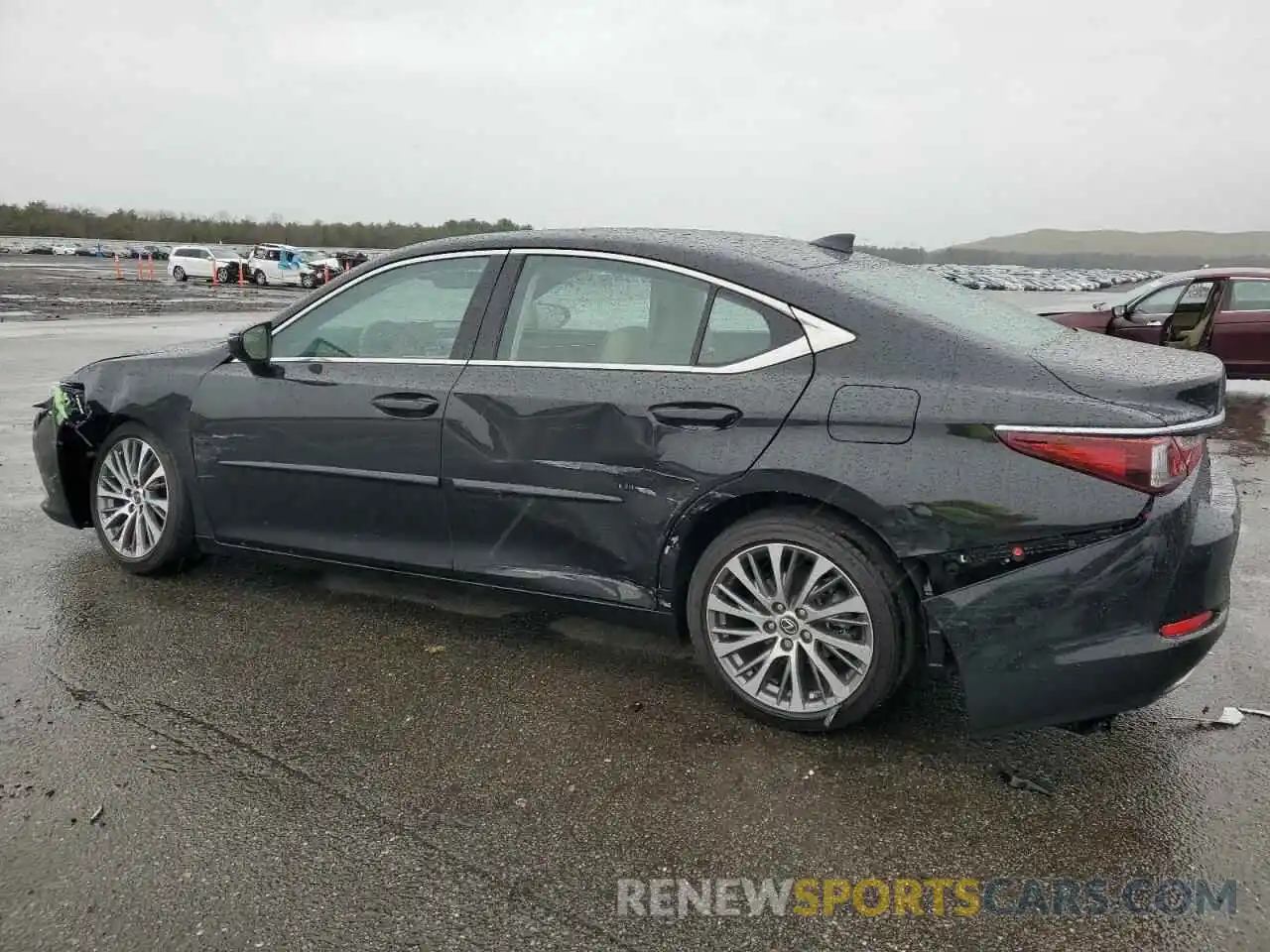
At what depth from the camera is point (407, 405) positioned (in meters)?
3.62

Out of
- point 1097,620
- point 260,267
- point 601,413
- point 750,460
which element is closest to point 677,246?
point 601,413

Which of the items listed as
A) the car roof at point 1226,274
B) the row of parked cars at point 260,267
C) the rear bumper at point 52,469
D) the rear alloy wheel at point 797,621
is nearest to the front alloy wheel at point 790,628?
the rear alloy wheel at point 797,621

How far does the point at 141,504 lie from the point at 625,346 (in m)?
2.52

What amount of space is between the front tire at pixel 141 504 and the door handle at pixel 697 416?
235cm

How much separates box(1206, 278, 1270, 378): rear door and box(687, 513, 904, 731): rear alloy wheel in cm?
984

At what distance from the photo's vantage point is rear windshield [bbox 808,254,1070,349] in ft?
9.99

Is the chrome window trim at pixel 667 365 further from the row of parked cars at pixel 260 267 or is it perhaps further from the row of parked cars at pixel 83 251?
the row of parked cars at pixel 83 251

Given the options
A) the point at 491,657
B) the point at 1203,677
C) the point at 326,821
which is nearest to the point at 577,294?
the point at 491,657

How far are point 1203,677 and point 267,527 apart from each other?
12.2 ft

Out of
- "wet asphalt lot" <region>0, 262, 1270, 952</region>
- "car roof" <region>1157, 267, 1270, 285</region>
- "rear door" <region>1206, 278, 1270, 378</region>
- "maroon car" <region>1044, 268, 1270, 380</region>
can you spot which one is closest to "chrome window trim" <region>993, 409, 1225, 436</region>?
"wet asphalt lot" <region>0, 262, 1270, 952</region>

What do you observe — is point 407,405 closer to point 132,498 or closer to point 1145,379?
point 132,498

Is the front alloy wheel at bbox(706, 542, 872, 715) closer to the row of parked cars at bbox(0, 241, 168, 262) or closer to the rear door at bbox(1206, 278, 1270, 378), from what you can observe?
the rear door at bbox(1206, 278, 1270, 378)

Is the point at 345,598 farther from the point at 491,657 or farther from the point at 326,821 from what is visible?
the point at 326,821

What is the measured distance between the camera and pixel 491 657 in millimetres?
3656
